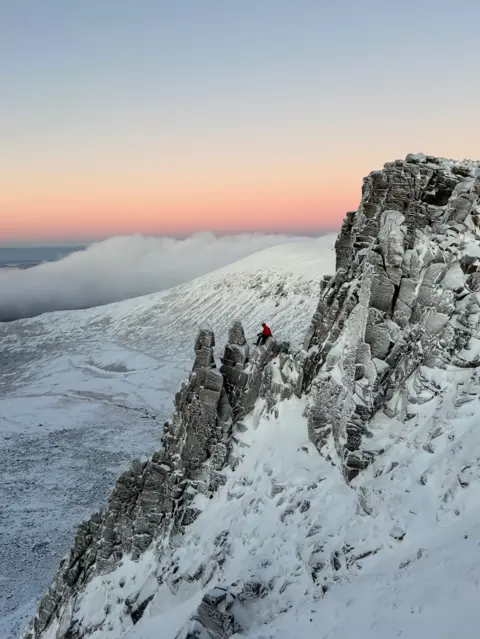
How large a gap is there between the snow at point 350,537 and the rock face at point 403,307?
38.6 inches

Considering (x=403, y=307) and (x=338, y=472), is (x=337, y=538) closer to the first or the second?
(x=338, y=472)

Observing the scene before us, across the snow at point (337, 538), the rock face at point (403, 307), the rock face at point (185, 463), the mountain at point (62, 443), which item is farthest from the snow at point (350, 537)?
the mountain at point (62, 443)

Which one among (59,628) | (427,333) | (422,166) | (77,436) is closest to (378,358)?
(427,333)

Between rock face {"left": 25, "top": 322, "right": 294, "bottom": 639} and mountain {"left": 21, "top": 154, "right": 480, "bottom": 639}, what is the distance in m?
0.12

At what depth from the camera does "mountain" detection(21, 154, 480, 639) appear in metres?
15.7

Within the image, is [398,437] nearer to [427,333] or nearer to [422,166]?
[427,333]

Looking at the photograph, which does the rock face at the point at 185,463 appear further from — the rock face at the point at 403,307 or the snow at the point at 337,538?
the rock face at the point at 403,307

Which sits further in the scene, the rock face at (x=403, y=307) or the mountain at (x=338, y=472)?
the rock face at (x=403, y=307)

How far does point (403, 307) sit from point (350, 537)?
1039 cm

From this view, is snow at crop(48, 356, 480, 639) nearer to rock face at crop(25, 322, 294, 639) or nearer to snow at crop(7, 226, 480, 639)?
snow at crop(7, 226, 480, 639)

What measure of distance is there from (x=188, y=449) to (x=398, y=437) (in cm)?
1416

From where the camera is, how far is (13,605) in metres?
49.5

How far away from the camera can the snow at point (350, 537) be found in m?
13.9

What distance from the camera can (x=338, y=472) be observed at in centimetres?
2170
